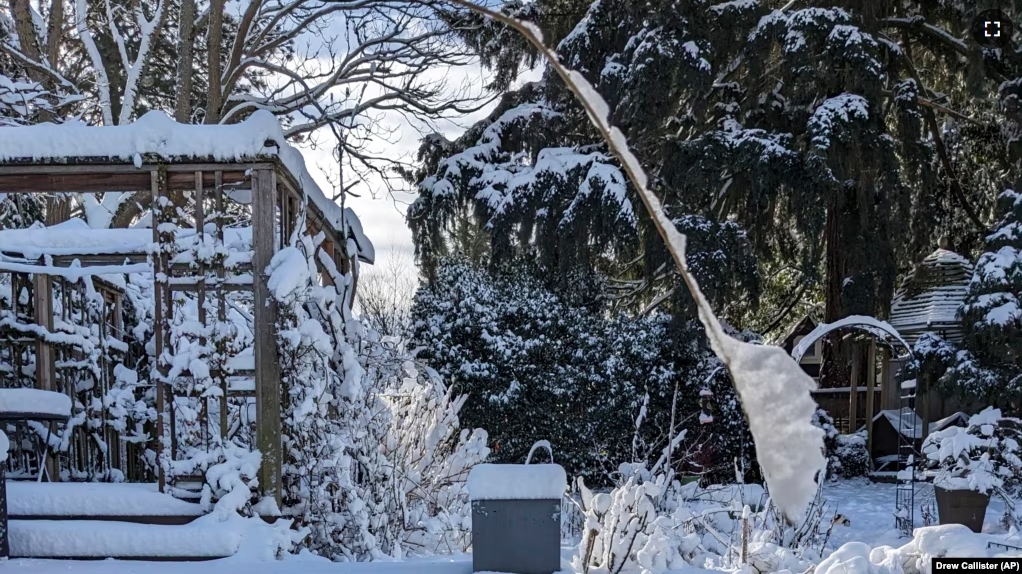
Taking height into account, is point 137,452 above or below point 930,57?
below

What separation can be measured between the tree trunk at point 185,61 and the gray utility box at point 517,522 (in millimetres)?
6044

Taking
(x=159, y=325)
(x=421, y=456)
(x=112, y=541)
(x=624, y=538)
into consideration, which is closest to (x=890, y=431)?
(x=421, y=456)

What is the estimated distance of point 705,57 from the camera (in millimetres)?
8008

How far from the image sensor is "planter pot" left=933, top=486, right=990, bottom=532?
6.22 meters

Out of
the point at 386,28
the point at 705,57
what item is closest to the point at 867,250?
the point at 705,57

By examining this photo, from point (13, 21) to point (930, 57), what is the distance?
34.2 feet

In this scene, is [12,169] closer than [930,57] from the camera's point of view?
Yes

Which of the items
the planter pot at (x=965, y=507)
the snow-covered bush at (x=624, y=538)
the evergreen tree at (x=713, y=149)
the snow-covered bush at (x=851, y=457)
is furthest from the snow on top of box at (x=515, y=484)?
the snow-covered bush at (x=851, y=457)

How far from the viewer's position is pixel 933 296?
9.26 meters

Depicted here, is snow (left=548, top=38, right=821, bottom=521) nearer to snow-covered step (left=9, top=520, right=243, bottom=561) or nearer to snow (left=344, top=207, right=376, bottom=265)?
snow-covered step (left=9, top=520, right=243, bottom=561)

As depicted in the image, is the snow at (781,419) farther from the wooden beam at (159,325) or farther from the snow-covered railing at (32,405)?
the snow-covered railing at (32,405)

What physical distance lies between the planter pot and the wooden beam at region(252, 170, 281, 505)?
203 inches

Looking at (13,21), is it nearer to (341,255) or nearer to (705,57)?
(341,255)

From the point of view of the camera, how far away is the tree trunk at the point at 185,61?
7.89 m
